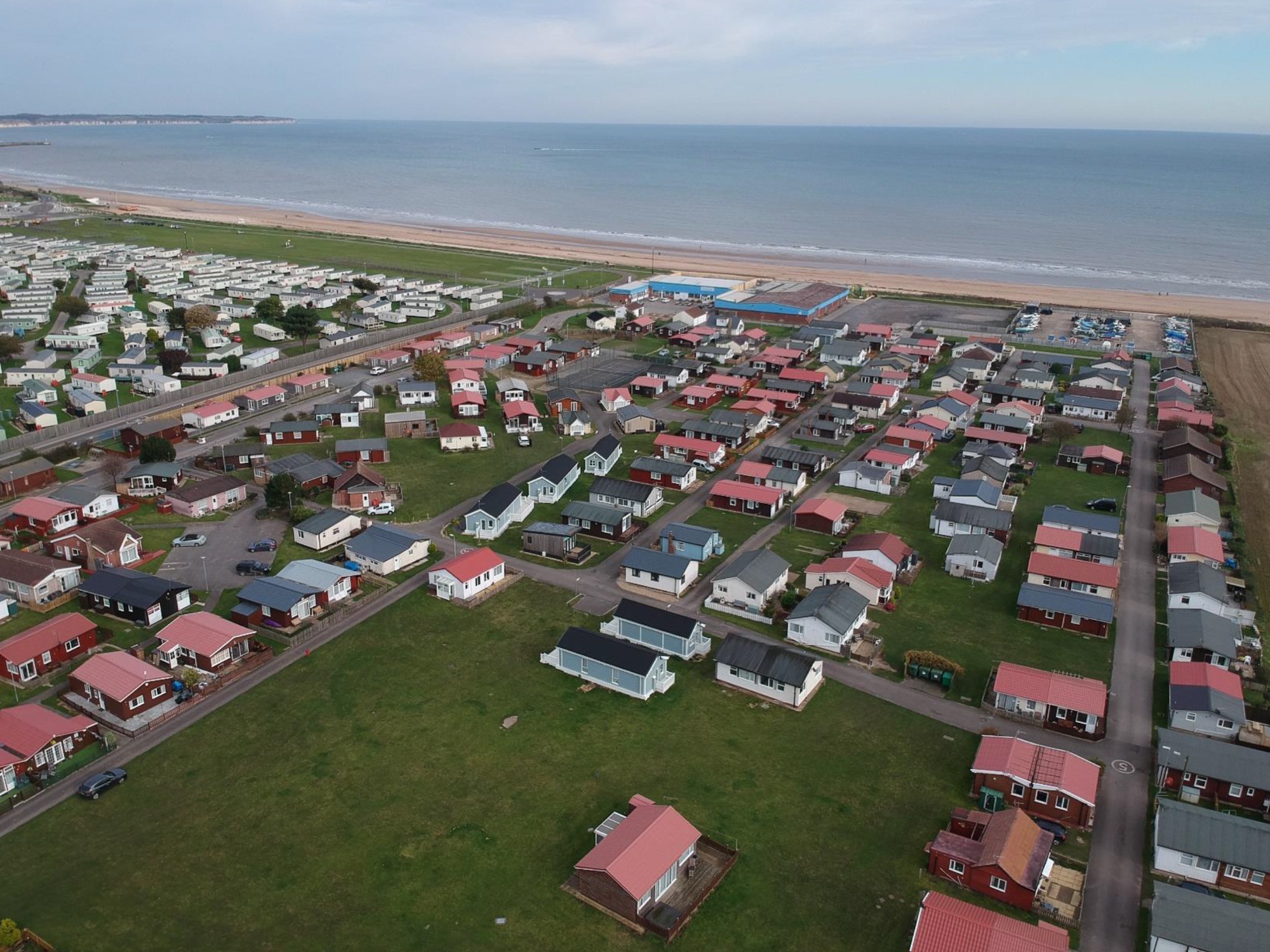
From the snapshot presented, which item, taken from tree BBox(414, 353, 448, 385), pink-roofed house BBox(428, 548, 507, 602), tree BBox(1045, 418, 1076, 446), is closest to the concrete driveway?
pink-roofed house BBox(428, 548, 507, 602)

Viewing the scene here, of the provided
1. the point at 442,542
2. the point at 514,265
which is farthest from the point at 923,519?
the point at 514,265

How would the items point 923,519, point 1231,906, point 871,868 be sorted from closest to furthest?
point 1231,906 < point 871,868 < point 923,519

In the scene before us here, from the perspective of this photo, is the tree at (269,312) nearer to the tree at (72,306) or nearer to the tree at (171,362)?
the tree at (72,306)

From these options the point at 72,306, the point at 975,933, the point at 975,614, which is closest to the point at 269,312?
the point at 72,306

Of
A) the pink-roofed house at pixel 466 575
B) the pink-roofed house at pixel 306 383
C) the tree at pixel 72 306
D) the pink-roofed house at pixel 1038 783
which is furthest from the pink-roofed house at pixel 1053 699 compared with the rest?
the tree at pixel 72 306

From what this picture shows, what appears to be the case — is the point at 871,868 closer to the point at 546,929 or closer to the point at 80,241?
the point at 546,929

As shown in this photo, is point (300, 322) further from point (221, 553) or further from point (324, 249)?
point (324, 249)

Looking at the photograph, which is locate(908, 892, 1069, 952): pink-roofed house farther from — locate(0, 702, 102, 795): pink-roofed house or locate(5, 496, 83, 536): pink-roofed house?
locate(5, 496, 83, 536): pink-roofed house
